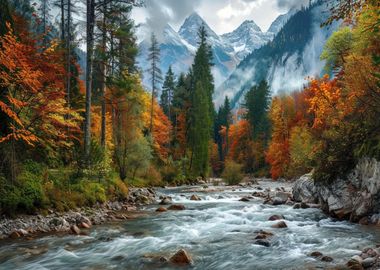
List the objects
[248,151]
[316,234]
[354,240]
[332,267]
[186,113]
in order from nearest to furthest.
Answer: [332,267], [354,240], [316,234], [186,113], [248,151]

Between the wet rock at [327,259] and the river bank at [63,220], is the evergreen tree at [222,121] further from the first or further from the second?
the wet rock at [327,259]

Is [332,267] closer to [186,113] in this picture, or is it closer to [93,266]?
[93,266]

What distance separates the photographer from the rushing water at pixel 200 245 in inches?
333

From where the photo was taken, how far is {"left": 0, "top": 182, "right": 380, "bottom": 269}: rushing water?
847 cm

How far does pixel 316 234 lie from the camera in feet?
36.9

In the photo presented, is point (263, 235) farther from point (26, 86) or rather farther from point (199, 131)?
point (199, 131)

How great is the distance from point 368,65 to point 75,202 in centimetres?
1378

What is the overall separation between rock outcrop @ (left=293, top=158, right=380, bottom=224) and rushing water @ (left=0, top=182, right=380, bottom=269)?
62 cm

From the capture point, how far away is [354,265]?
289 inches

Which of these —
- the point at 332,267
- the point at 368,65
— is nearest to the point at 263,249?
the point at 332,267

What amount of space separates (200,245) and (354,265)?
4.44m

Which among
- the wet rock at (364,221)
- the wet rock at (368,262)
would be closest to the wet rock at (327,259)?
the wet rock at (368,262)

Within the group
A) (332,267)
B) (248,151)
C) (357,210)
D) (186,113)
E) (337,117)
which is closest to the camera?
(332,267)

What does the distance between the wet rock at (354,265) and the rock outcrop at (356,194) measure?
509 cm
